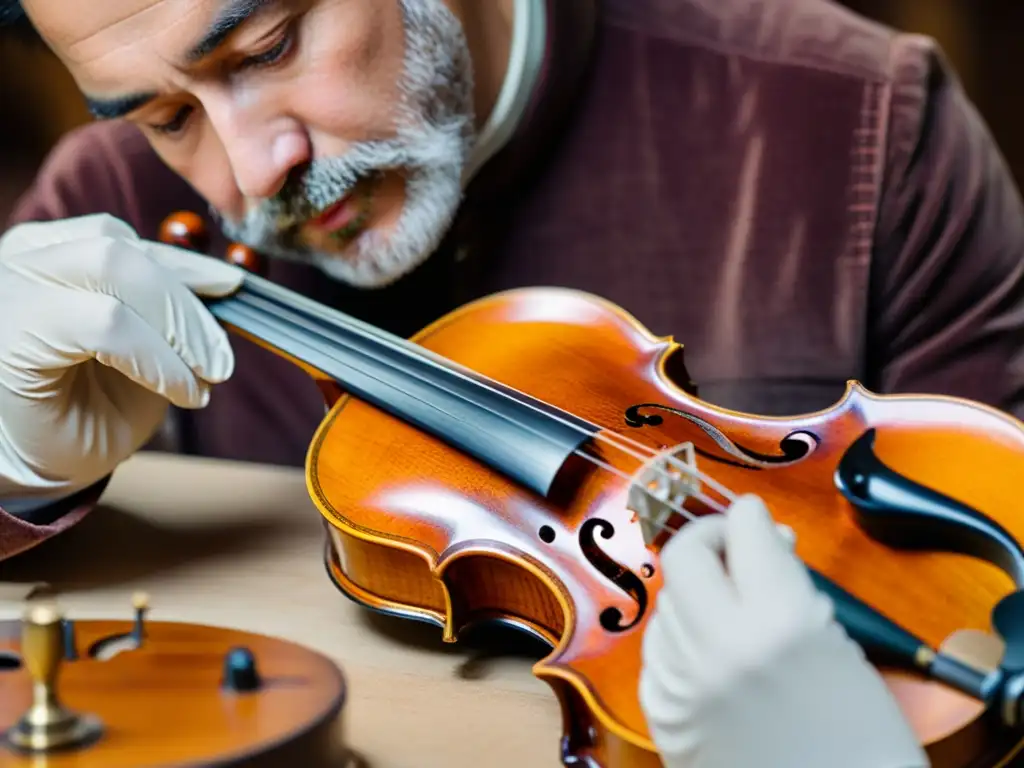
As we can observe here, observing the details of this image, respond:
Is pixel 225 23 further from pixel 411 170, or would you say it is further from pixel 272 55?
pixel 411 170

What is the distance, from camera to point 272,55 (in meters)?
0.88

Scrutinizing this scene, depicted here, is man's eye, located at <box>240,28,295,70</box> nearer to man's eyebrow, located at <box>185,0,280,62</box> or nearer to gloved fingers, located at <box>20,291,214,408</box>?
man's eyebrow, located at <box>185,0,280,62</box>

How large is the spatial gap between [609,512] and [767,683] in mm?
215

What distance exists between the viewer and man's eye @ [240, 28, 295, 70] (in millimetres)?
882

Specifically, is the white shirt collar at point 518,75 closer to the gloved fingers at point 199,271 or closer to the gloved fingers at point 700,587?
the gloved fingers at point 199,271

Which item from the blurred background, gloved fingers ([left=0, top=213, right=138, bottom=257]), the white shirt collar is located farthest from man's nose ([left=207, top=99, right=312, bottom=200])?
the blurred background

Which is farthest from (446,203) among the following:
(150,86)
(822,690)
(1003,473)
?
(822,690)

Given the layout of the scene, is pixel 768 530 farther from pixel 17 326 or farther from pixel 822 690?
pixel 17 326

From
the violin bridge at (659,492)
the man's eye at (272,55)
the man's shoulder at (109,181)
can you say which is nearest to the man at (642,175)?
the man's eye at (272,55)

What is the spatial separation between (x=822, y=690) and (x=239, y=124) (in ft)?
2.22

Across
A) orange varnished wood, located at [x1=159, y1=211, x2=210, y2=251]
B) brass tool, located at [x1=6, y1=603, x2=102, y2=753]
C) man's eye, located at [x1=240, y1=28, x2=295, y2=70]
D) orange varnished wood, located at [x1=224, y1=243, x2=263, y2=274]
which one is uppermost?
man's eye, located at [x1=240, y1=28, x2=295, y2=70]

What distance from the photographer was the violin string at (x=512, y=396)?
0.58m

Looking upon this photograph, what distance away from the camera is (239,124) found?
35.1 inches

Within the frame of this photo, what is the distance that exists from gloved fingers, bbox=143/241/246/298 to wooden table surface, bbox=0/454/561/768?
0.21 meters
